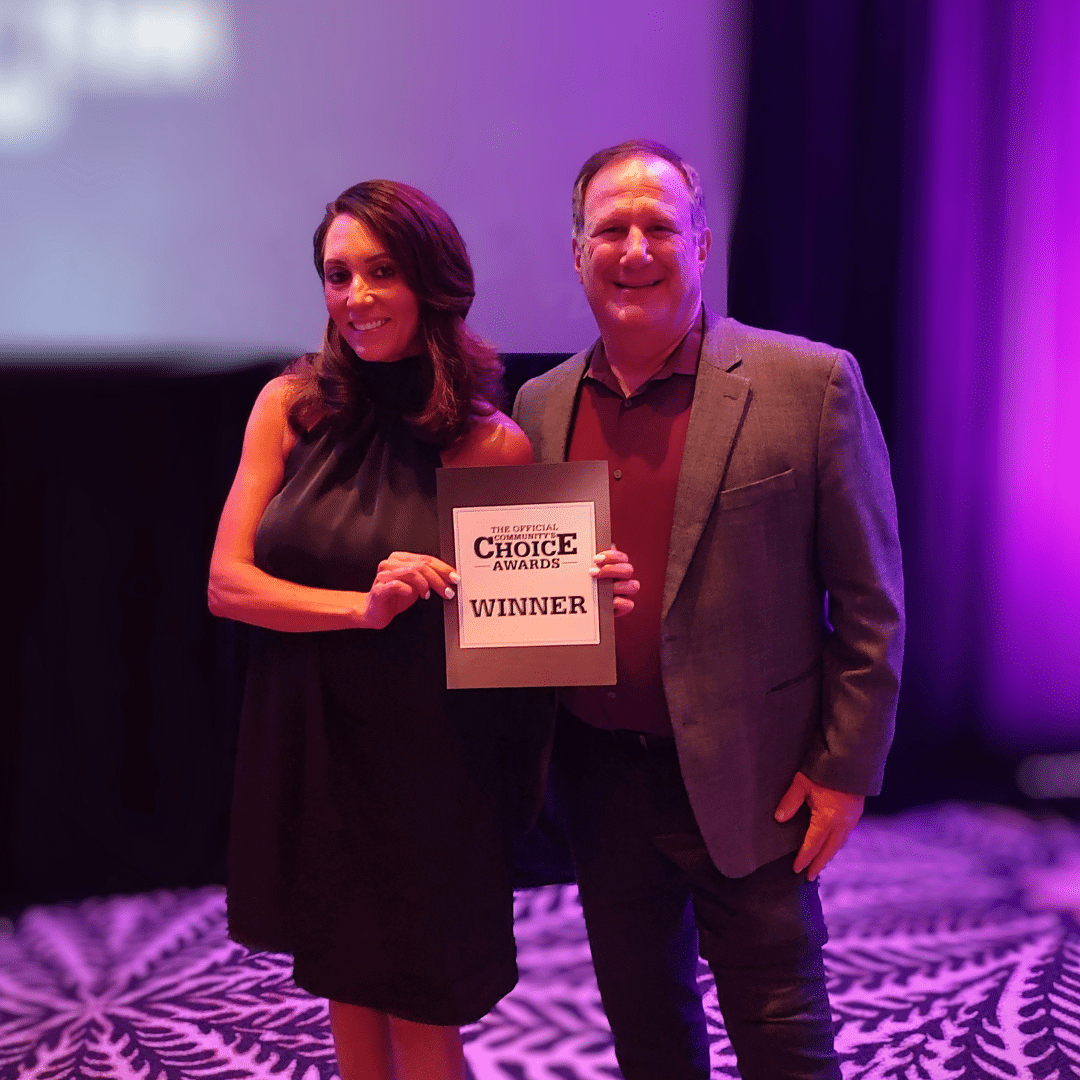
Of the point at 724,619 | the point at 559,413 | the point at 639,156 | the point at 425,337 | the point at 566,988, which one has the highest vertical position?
the point at 639,156

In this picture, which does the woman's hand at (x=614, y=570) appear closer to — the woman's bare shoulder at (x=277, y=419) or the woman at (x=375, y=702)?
the woman at (x=375, y=702)

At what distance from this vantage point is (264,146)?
2.67 metres

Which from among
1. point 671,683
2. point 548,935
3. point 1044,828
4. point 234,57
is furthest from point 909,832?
point 234,57

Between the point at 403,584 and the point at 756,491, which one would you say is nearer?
the point at 403,584

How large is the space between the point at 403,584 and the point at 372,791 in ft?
1.10

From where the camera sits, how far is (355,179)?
2738mm

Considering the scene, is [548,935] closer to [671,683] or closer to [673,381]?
[671,683]

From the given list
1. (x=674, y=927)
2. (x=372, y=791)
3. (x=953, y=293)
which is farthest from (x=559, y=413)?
(x=953, y=293)

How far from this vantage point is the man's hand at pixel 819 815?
57.2 inches

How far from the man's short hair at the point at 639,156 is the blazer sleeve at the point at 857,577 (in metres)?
0.31

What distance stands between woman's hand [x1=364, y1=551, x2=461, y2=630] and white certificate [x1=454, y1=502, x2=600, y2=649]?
1.1 inches

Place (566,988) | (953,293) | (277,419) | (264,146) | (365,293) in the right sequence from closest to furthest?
(365,293) → (277,419) → (566,988) → (264,146) → (953,293)

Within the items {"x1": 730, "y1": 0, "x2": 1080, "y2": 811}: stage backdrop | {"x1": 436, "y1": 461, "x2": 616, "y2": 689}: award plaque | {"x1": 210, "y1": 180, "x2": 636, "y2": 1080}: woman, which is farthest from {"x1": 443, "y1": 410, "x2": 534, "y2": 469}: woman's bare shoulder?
{"x1": 730, "y1": 0, "x2": 1080, "y2": 811}: stage backdrop

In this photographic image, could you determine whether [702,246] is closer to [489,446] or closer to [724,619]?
[489,446]
